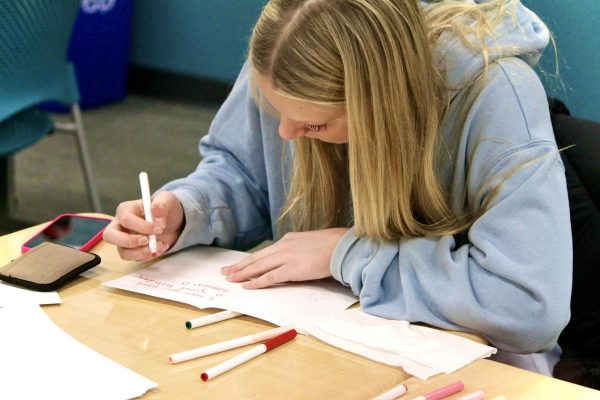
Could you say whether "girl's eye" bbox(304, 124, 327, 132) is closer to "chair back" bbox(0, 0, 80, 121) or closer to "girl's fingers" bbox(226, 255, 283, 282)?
"girl's fingers" bbox(226, 255, 283, 282)

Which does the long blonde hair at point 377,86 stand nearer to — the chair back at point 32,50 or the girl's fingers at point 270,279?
the girl's fingers at point 270,279

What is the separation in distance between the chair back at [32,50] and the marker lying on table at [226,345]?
5.15 ft

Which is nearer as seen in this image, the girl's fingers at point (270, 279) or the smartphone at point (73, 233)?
the girl's fingers at point (270, 279)

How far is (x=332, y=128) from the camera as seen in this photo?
1188 millimetres

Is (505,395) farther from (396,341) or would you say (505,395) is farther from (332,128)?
(332,128)

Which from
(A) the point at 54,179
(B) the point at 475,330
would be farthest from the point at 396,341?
(A) the point at 54,179

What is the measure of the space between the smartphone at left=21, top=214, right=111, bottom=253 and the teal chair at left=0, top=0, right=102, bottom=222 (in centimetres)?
109

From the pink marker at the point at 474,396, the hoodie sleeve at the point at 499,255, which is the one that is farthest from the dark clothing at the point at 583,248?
the pink marker at the point at 474,396

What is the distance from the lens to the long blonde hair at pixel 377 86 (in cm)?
111

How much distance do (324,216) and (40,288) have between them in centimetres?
43

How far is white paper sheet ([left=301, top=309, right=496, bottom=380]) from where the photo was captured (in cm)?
100

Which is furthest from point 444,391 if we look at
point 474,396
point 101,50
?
point 101,50

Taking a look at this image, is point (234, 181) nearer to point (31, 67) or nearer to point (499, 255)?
point (499, 255)

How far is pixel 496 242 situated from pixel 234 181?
53 cm
